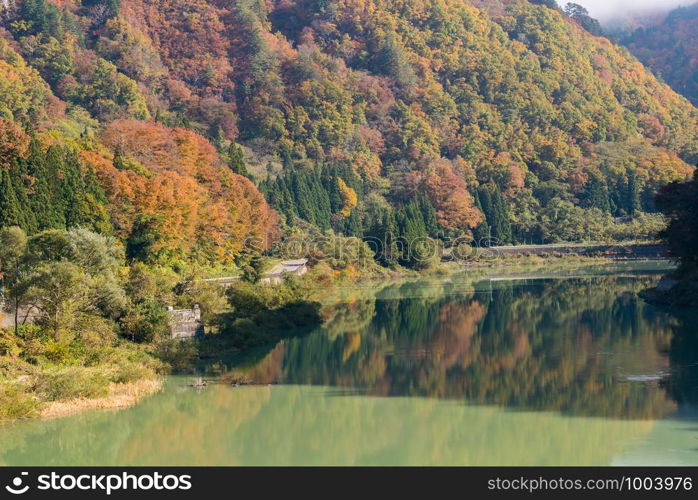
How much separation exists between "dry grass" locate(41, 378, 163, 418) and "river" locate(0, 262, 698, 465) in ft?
1.36

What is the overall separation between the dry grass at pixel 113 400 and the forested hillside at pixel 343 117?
19.4m

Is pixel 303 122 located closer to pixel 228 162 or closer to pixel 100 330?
pixel 228 162

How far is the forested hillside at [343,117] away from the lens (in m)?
67.2

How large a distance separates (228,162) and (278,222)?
813cm

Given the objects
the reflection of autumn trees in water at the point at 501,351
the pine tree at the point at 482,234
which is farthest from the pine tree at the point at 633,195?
the reflection of autumn trees in water at the point at 501,351

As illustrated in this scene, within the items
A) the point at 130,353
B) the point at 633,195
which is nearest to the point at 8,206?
the point at 130,353

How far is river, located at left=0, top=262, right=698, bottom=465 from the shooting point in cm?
2602

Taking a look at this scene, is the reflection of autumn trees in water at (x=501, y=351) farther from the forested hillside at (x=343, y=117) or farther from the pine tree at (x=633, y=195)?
the pine tree at (x=633, y=195)

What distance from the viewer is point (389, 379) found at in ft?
119

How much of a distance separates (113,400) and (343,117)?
111068 mm
